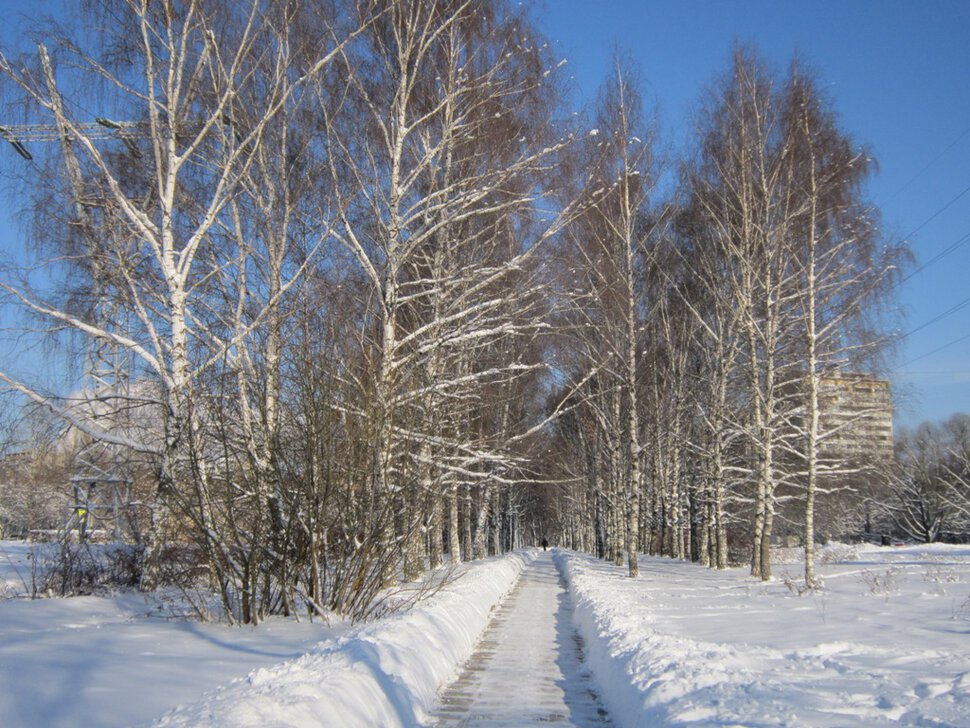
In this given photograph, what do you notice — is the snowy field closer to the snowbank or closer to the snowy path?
the snowbank

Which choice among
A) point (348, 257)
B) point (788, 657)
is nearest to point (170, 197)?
point (348, 257)

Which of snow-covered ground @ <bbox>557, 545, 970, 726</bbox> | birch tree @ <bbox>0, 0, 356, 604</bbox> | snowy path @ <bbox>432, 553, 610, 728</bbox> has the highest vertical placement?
birch tree @ <bbox>0, 0, 356, 604</bbox>

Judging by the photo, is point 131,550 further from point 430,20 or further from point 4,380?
point 430,20

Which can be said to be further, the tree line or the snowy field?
the tree line

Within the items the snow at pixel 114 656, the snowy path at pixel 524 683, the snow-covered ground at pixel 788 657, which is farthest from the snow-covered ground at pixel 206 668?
the snow-covered ground at pixel 788 657

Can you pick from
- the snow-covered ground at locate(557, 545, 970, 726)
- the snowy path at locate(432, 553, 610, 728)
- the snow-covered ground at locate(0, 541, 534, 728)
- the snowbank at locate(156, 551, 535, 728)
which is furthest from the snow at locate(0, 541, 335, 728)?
the snow-covered ground at locate(557, 545, 970, 726)

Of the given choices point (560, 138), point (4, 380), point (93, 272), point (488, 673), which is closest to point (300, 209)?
point (93, 272)

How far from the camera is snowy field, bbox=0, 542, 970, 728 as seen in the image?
521 centimetres

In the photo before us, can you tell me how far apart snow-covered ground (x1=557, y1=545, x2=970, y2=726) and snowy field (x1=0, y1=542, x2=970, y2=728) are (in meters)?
0.03

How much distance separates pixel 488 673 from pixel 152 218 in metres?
9.63

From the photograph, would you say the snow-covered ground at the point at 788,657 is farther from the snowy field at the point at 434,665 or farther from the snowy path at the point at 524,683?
the snowy path at the point at 524,683

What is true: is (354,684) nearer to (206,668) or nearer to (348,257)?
(206,668)

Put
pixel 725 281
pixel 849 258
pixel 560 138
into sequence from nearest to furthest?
pixel 560 138
pixel 849 258
pixel 725 281

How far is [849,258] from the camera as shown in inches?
674
